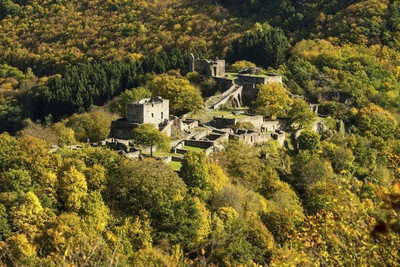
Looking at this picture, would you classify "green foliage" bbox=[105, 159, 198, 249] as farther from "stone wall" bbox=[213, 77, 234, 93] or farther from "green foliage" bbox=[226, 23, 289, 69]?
"green foliage" bbox=[226, 23, 289, 69]

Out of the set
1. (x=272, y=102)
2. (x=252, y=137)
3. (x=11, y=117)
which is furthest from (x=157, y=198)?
(x=11, y=117)

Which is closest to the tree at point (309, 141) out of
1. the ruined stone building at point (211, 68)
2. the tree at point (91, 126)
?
the tree at point (91, 126)

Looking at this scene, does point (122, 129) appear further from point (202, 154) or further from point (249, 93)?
point (249, 93)

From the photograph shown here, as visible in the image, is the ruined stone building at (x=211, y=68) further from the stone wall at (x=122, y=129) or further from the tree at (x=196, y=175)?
the tree at (x=196, y=175)

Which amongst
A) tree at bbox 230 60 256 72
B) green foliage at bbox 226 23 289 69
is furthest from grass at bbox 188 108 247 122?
green foliage at bbox 226 23 289 69

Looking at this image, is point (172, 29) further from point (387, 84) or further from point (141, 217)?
point (141, 217)
